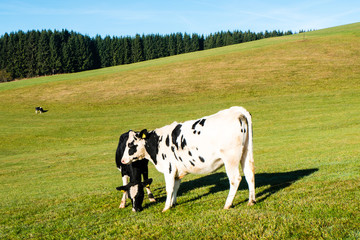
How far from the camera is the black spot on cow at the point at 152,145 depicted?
8.65 meters

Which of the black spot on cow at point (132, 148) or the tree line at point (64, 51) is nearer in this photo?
the black spot on cow at point (132, 148)

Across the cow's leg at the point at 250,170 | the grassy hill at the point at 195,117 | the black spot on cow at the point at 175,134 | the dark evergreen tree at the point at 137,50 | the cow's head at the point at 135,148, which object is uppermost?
the dark evergreen tree at the point at 137,50

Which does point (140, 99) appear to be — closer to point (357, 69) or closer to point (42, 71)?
point (357, 69)

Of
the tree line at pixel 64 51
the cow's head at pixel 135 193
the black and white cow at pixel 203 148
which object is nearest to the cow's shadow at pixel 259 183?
the black and white cow at pixel 203 148

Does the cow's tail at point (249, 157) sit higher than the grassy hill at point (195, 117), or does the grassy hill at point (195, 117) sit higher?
the cow's tail at point (249, 157)

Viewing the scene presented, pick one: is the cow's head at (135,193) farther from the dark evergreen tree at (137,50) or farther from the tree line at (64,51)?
the dark evergreen tree at (137,50)

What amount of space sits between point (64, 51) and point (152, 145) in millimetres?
122978

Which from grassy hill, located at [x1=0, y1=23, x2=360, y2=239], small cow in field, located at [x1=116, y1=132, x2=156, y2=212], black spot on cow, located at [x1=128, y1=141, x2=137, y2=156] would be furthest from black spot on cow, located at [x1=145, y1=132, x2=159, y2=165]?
grassy hill, located at [x1=0, y1=23, x2=360, y2=239]

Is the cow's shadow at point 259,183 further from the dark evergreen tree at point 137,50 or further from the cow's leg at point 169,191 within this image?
the dark evergreen tree at point 137,50

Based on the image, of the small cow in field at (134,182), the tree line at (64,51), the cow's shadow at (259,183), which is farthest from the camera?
the tree line at (64,51)

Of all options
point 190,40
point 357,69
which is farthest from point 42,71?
point 357,69

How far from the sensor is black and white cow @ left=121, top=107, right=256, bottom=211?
7.34 metres

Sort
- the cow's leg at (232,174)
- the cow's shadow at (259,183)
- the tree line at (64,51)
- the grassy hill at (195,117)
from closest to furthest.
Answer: the grassy hill at (195,117) < the cow's leg at (232,174) < the cow's shadow at (259,183) < the tree line at (64,51)

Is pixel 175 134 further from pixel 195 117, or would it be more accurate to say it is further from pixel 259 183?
pixel 195 117
